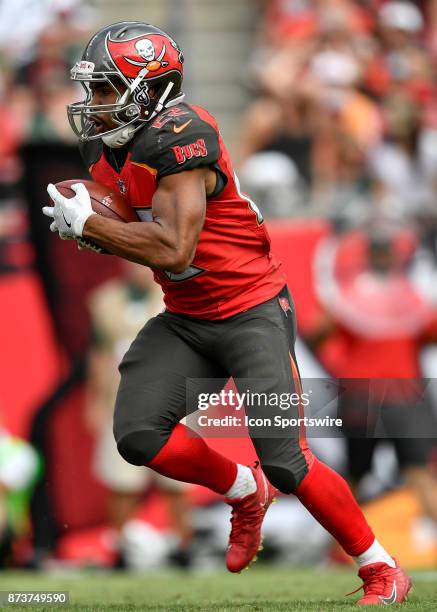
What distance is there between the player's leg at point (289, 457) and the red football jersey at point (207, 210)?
10 cm

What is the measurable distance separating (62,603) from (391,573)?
122 centimetres

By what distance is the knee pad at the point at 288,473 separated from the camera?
4.22 m

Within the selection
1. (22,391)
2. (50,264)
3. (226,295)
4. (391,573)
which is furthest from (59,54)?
(391,573)

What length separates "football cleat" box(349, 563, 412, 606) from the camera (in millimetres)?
4324

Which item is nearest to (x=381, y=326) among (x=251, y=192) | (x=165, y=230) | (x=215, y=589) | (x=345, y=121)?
(x=251, y=192)

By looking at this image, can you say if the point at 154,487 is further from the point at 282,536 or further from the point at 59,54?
the point at 59,54

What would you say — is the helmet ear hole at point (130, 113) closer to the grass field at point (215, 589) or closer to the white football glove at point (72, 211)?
the white football glove at point (72, 211)

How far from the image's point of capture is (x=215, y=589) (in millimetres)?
5691

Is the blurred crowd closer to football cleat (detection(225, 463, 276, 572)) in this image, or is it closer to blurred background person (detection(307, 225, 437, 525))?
blurred background person (detection(307, 225, 437, 525))

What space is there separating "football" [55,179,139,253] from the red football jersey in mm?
36

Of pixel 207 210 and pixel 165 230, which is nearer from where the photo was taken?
pixel 165 230

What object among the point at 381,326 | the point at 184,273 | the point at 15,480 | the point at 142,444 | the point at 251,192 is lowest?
the point at 15,480

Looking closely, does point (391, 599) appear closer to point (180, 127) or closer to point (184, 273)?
point (184, 273)

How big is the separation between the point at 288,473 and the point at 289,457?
0.06m
